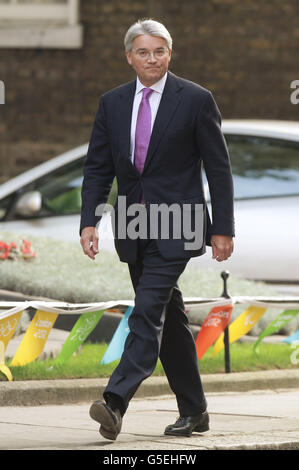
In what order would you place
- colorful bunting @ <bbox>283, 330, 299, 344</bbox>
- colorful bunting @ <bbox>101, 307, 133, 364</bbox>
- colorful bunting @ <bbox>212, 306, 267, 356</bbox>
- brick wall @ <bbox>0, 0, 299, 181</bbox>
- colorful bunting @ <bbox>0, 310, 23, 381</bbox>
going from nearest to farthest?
colorful bunting @ <bbox>0, 310, 23, 381</bbox>, colorful bunting @ <bbox>101, 307, 133, 364</bbox>, colorful bunting @ <bbox>212, 306, 267, 356</bbox>, colorful bunting @ <bbox>283, 330, 299, 344</bbox>, brick wall @ <bbox>0, 0, 299, 181</bbox>

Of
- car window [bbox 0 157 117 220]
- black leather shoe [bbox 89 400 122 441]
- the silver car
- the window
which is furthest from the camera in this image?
the window

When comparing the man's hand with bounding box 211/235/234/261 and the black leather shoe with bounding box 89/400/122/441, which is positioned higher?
the man's hand with bounding box 211/235/234/261

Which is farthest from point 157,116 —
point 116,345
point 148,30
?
point 116,345

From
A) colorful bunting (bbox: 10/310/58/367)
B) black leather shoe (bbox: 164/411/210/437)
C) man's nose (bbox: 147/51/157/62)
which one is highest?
man's nose (bbox: 147/51/157/62)

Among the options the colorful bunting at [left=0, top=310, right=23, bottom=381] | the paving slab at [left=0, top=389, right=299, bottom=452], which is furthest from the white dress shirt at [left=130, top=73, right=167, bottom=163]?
the colorful bunting at [left=0, top=310, right=23, bottom=381]

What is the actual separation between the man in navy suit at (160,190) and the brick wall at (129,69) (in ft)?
30.6

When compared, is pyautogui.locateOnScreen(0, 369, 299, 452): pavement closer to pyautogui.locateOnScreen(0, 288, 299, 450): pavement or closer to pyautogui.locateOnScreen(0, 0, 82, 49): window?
pyautogui.locateOnScreen(0, 288, 299, 450): pavement

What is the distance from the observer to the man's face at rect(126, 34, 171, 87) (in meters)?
5.57

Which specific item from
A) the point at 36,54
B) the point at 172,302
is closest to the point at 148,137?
the point at 172,302

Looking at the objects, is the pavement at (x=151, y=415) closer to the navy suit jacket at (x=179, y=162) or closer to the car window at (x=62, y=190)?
the navy suit jacket at (x=179, y=162)

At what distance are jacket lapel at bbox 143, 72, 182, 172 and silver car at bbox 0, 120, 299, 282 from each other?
4.14 metres

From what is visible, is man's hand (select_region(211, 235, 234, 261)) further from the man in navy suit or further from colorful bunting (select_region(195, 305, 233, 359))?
colorful bunting (select_region(195, 305, 233, 359))

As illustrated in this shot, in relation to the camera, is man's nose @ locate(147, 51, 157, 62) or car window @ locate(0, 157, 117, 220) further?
car window @ locate(0, 157, 117, 220)

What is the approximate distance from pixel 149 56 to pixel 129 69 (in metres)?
9.38
